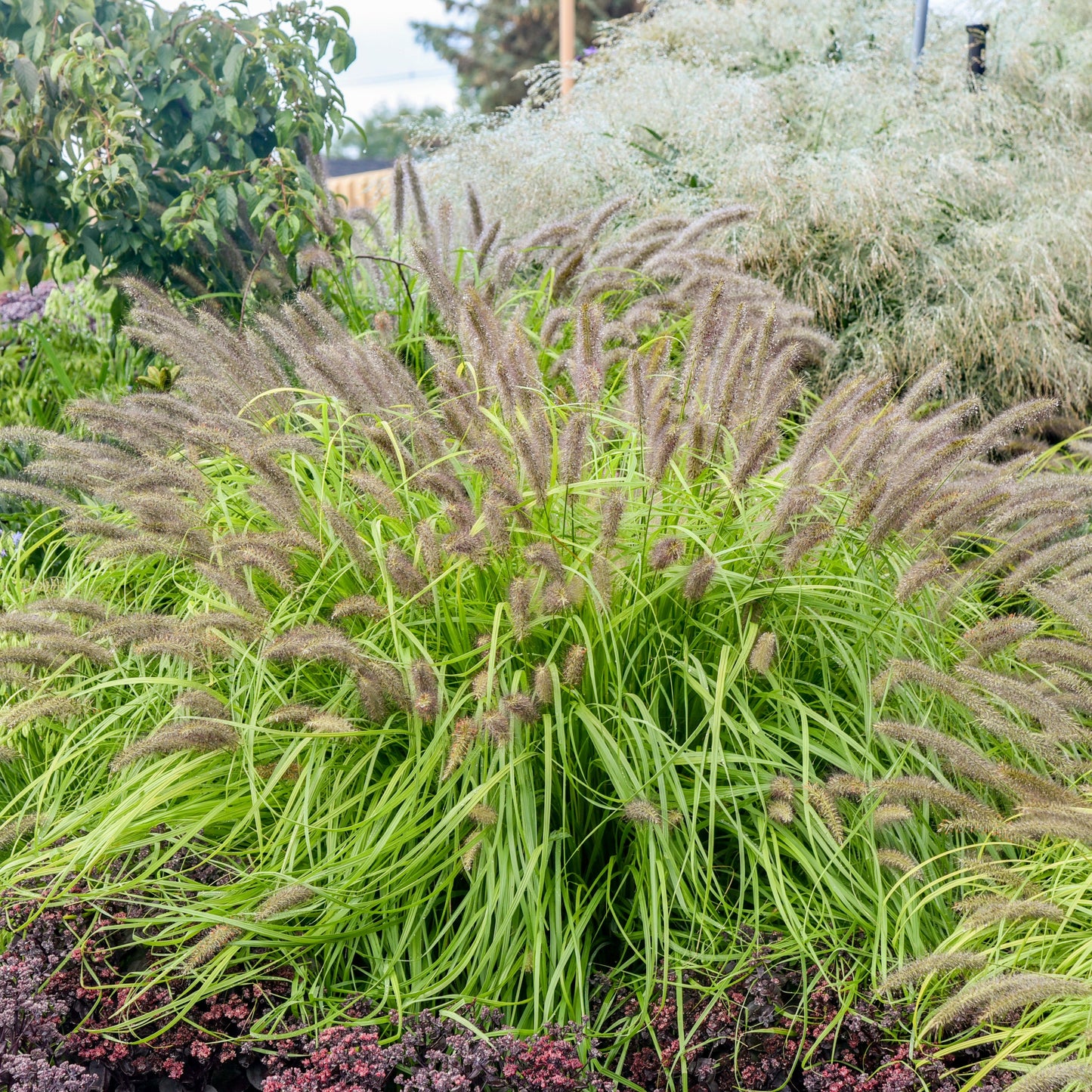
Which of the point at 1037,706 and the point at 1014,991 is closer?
the point at 1014,991

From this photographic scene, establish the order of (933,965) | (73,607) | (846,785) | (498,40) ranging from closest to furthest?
(933,965) → (846,785) → (73,607) → (498,40)

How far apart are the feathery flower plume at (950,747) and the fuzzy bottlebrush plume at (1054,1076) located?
56cm

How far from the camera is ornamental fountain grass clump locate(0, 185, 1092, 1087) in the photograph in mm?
1994

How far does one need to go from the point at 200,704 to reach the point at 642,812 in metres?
0.82

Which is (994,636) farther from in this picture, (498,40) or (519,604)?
(498,40)

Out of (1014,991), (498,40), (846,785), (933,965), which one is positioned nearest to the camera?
(1014,991)

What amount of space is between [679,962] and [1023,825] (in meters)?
0.63

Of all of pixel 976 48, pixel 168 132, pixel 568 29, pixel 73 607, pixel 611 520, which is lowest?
pixel 73 607

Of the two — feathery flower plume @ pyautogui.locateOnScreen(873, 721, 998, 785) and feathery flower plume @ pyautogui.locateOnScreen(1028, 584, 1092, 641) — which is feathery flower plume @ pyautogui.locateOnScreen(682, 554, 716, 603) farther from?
feathery flower plume @ pyautogui.locateOnScreen(1028, 584, 1092, 641)

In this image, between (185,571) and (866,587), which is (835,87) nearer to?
(866,587)

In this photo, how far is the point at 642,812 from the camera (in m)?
1.96

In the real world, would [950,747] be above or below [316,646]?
below

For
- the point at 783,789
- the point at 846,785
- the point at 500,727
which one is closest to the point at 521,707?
the point at 500,727

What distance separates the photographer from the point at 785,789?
2059 millimetres
